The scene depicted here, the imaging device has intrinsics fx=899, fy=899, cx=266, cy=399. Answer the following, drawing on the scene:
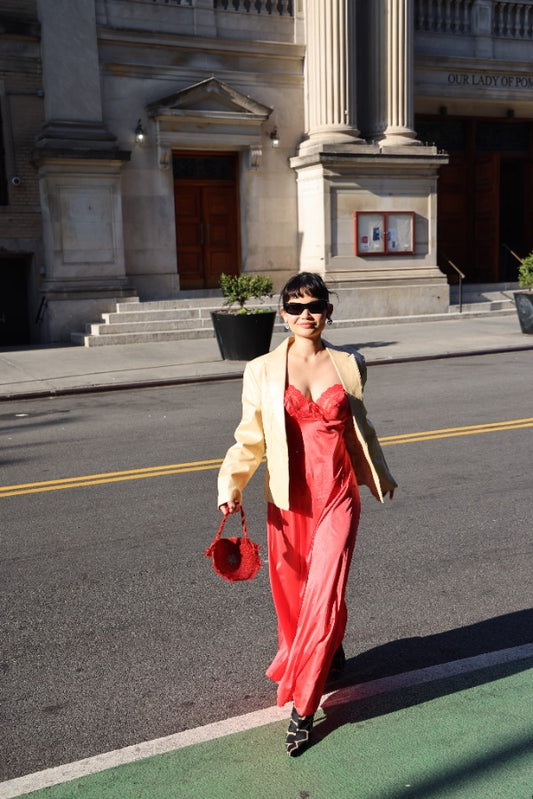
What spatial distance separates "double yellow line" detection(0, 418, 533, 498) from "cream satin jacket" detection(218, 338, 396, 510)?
439 centimetres

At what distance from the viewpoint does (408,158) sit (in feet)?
77.7

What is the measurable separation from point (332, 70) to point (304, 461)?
70.1ft

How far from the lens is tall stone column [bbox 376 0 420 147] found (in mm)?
23672

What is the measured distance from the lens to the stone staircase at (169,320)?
20.3m

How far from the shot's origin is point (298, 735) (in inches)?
140

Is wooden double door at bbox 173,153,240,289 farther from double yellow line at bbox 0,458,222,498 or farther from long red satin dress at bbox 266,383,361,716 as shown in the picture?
long red satin dress at bbox 266,383,361,716

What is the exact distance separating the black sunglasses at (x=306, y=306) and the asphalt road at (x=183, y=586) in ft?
5.74

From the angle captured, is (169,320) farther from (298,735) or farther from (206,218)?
(298,735)

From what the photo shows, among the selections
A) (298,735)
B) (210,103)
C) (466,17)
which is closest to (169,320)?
(210,103)

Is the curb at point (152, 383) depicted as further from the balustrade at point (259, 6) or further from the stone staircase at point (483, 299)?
the balustrade at point (259, 6)

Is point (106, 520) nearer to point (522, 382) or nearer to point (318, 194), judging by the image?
point (522, 382)

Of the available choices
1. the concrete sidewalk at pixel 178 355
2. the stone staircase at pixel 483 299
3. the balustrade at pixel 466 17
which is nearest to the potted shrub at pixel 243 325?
the concrete sidewalk at pixel 178 355

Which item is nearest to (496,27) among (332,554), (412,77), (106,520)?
(412,77)

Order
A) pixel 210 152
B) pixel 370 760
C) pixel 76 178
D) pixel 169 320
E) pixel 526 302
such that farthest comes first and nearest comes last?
pixel 210 152 → pixel 76 178 → pixel 169 320 → pixel 526 302 → pixel 370 760
